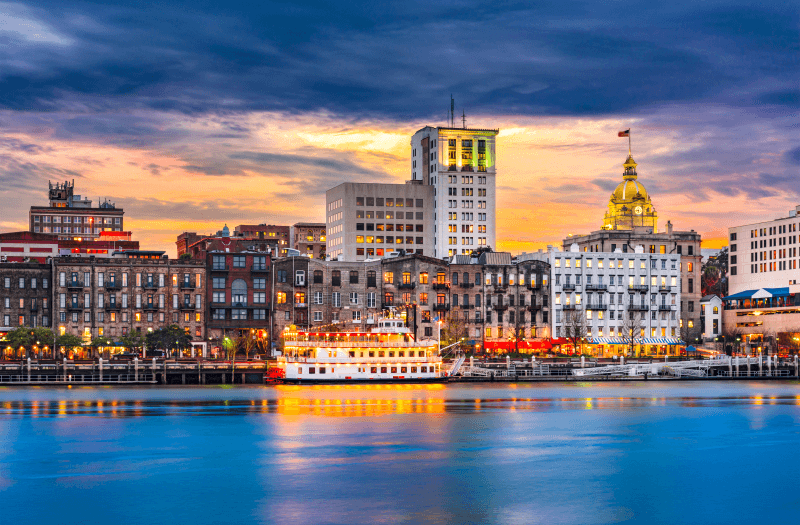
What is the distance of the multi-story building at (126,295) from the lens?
156 metres

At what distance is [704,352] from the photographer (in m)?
176

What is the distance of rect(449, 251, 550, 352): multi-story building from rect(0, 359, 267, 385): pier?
1601 inches

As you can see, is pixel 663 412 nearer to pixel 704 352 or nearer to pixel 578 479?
pixel 578 479

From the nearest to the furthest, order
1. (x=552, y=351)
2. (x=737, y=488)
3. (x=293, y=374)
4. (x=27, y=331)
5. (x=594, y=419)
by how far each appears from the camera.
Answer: (x=737, y=488) → (x=594, y=419) → (x=293, y=374) → (x=27, y=331) → (x=552, y=351)

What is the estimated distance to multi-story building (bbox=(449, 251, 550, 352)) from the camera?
17250 cm

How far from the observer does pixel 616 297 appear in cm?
18362

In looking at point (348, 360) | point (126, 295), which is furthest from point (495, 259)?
point (126, 295)

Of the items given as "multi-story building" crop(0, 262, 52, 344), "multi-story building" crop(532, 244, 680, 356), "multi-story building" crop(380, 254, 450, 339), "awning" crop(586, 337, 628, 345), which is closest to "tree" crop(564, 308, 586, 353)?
"multi-story building" crop(532, 244, 680, 356)

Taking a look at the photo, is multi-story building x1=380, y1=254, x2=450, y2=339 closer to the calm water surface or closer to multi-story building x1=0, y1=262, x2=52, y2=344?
multi-story building x1=0, y1=262, x2=52, y2=344

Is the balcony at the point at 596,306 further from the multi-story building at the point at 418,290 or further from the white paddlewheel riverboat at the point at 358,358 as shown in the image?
the white paddlewheel riverboat at the point at 358,358

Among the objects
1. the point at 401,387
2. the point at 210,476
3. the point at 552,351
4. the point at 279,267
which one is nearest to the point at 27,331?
the point at 279,267

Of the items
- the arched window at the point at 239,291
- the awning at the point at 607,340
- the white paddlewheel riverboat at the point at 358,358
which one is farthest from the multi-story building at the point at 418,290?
the white paddlewheel riverboat at the point at 358,358

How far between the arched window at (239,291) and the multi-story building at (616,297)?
50.2m

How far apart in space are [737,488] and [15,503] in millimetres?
36679
